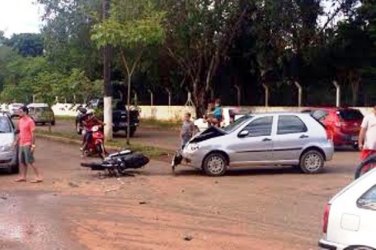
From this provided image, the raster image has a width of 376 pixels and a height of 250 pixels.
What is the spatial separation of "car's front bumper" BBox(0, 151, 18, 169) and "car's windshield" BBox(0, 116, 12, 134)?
2.84ft

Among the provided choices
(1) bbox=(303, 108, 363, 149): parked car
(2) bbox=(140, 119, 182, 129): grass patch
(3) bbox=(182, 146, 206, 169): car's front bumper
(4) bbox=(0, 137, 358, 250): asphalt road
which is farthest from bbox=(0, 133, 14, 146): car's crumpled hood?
(2) bbox=(140, 119, 182, 129): grass patch

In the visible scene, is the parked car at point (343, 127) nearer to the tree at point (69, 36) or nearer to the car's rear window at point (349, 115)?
the car's rear window at point (349, 115)

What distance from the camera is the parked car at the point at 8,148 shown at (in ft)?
55.3

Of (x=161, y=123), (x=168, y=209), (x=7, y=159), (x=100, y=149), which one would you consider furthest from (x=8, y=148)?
(x=161, y=123)

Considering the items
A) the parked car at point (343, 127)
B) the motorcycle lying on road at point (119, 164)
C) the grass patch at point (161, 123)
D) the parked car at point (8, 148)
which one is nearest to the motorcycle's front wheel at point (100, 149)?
the parked car at point (8, 148)

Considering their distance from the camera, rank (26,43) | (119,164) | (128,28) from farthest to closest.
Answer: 1. (26,43)
2. (128,28)
3. (119,164)

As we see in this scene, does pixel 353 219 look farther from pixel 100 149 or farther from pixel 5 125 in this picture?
pixel 100 149

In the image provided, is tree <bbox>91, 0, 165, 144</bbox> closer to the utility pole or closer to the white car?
the utility pole

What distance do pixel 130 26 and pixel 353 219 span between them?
18260 mm

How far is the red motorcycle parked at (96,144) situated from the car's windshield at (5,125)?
340 centimetres

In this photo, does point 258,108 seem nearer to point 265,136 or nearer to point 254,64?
point 254,64

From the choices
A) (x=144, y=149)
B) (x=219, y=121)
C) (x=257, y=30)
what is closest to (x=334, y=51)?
(x=257, y=30)

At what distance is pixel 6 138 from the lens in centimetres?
1717

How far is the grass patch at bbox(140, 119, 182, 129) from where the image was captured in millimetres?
41825
